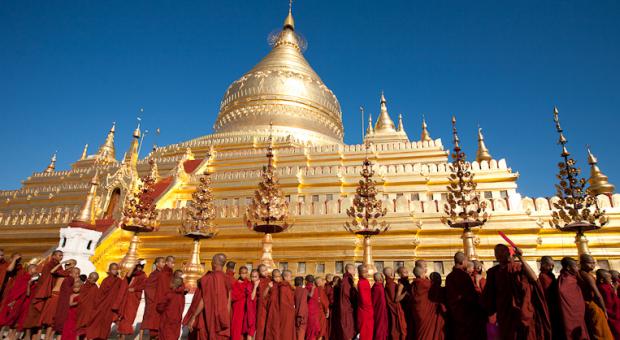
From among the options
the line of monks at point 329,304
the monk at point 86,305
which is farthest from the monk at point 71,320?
the monk at point 86,305

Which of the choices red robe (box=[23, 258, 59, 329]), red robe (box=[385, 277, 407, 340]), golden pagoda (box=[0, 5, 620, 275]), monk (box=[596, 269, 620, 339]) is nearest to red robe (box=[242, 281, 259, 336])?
red robe (box=[385, 277, 407, 340])

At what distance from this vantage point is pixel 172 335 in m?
6.34

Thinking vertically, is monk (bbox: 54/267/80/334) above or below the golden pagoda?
below

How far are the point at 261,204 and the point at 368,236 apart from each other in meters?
3.33

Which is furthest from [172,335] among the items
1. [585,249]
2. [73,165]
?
[73,165]

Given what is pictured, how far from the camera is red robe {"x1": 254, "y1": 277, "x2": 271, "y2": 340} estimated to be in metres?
6.32

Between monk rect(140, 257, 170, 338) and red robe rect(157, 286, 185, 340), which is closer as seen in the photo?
red robe rect(157, 286, 185, 340)

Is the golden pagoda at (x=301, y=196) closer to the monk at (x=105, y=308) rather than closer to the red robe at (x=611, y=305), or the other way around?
the red robe at (x=611, y=305)

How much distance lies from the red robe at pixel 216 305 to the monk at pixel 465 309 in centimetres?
351

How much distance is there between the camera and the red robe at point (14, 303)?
759cm

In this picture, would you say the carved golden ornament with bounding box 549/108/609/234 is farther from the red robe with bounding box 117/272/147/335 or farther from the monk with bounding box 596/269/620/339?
the red robe with bounding box 117/272/147/335

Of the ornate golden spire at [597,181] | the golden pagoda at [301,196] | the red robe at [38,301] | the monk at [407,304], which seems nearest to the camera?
the monk at [407,304]

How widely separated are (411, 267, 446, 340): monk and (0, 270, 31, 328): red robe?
791cm

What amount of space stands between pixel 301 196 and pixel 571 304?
587 inches
